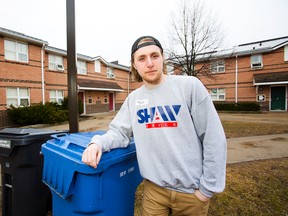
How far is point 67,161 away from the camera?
1.50m

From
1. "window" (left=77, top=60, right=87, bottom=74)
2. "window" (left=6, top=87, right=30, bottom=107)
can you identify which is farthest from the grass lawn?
"window" (left=77, top=60, right=87, bottom=74)

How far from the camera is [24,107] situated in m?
11.8

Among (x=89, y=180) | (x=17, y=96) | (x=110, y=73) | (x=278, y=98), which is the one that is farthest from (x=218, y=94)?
(x=89, y=180)

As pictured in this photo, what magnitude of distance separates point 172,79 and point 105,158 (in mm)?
845

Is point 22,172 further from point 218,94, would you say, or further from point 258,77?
point 218,94

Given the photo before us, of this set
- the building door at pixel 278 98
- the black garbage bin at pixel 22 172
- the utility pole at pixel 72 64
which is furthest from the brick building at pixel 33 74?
the building door at pixel 278 98

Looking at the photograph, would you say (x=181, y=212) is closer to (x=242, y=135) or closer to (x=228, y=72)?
(x=242, y=135)

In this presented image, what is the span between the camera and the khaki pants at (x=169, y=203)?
4.58ft

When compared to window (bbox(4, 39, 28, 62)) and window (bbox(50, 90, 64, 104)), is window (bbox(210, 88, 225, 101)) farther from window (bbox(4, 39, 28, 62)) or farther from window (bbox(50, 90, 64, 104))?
window (bbox(4, 39, 28, 62))

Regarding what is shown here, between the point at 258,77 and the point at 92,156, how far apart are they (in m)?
22.0

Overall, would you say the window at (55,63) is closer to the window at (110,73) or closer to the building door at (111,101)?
Answer: the window at (110,73)

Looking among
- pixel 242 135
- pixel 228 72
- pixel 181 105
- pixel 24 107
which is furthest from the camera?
pixel 228 72

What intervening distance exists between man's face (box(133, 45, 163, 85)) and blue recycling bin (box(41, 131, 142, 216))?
2.30ft

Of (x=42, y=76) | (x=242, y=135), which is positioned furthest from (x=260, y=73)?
(x=42, y=76)
